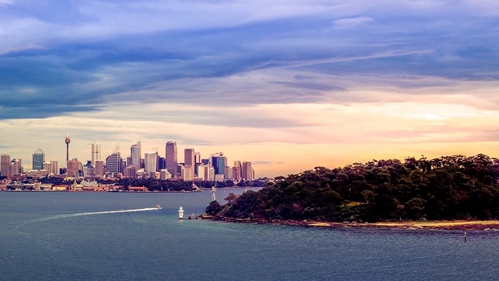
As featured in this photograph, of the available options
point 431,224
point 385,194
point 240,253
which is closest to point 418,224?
point 431,224

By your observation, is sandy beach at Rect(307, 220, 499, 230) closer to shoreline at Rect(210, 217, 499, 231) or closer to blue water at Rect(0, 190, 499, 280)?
shoreline at Rect(210, 217, 499, 231)

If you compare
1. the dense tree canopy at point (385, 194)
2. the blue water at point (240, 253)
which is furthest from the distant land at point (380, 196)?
the blue water at point (240, 253)

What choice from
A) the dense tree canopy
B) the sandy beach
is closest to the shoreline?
the sandy beach

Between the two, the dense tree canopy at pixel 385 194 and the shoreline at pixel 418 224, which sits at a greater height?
the dense tree canopy at pixel 385 194

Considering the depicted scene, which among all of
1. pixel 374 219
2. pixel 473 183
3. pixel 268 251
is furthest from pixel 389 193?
pixel 268 251

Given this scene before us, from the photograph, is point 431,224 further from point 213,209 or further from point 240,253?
point 213,209

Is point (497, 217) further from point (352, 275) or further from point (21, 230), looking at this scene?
point (21, 230)

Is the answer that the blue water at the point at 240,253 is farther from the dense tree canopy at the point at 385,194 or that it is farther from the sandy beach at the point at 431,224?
the dense tree canopy at the point at 385,194
